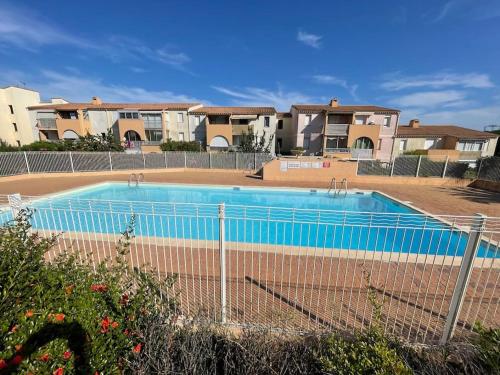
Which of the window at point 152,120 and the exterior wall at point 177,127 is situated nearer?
the window at point 152,120

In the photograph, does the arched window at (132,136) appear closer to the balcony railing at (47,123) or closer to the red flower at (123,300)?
the balcony railing at (47,123)

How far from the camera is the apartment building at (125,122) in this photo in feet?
101

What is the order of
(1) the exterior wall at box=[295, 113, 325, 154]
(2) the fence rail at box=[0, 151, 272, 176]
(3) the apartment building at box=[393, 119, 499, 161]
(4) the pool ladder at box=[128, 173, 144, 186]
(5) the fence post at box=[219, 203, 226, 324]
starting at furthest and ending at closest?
(3) the apartment building at box=[393, 119, 499, 161] < (1) the exterior wall at box=[295, 113, 325, 154] < (2) the fence rail at box=[0, 151, 272, 176] < (4) the pool ladder at box=[128, 173, 144, 186] < (5) the fence post at box=[219, 203, 226, 324]

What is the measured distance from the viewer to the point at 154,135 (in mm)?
31672

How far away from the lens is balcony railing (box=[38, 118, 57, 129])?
32188 millimetres

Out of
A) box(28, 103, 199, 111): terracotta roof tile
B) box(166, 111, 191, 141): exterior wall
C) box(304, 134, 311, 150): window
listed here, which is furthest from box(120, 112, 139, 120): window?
box(304, 134, 311, 150): window

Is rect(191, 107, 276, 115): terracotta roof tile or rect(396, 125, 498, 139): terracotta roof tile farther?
rect(396, 125, 498, 139): terracotta roof tile

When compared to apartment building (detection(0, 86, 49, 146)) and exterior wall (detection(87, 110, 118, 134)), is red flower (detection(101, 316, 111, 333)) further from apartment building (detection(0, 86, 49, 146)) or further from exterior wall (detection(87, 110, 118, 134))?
apartment building (detection(0, 86, 49, 146))

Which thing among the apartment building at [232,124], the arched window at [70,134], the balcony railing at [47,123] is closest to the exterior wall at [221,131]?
the apartment building at [232,124]

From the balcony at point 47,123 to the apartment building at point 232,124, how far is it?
20018 millimetres

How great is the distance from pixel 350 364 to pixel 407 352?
0.94 meters

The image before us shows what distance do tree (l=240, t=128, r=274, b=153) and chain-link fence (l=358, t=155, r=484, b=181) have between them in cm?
1214

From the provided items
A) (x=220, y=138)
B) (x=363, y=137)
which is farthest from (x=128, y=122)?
(x=363, y=137)

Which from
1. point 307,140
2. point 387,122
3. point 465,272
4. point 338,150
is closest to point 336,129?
point 338,150
